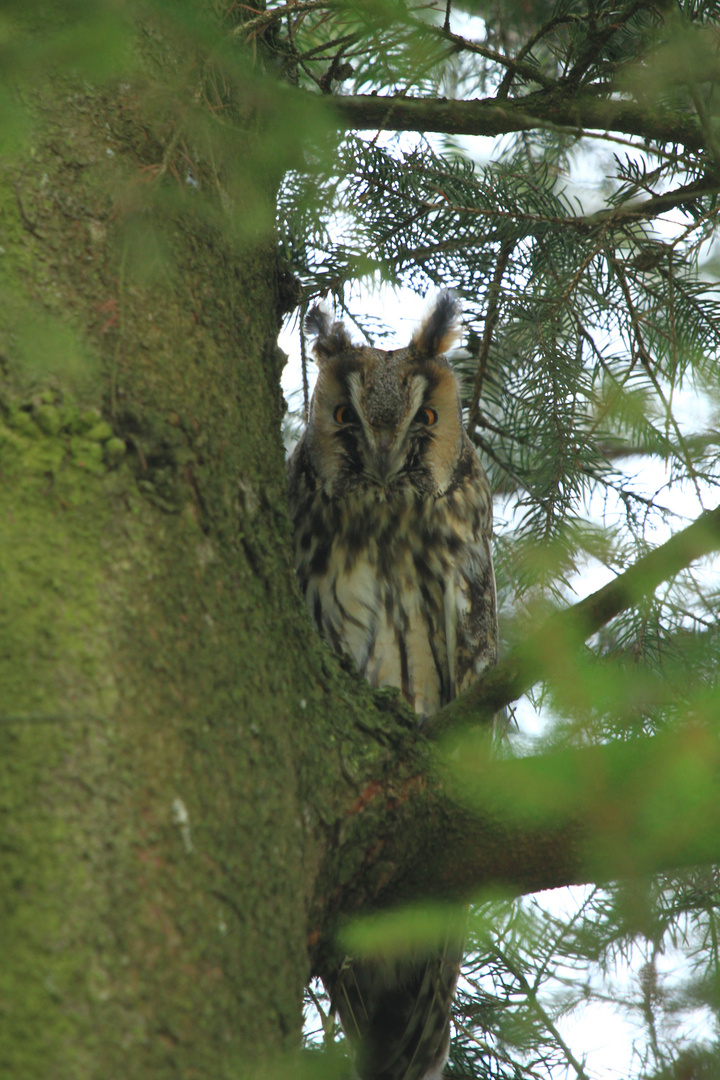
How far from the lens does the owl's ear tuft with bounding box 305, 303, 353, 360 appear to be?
245 cm

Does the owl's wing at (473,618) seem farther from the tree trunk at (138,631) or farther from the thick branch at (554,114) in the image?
the thick branch at (554,114)

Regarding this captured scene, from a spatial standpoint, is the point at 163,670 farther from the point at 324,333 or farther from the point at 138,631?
the point at 324,333

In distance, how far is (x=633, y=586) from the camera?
114 cm

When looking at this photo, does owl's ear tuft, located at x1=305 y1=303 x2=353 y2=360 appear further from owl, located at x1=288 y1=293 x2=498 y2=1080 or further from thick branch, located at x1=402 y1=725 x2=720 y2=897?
thick branch, located at x1=402 y1=725 x2=720 y2=897

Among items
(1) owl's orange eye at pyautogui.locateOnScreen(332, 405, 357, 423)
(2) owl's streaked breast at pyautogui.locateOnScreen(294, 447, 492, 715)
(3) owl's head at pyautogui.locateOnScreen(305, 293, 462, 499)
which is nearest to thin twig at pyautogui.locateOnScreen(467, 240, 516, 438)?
(3) owl's head at pyautogui.locateOnScreen(305, 293, 462, 499)

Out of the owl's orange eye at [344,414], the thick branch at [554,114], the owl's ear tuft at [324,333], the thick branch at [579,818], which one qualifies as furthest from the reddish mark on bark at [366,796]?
the owl's ear tuft at [324,333]

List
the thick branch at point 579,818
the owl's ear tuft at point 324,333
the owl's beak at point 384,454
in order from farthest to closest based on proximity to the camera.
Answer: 1. the owl's ear tuft at point 324,333
2. the owl's beak at point 384,454
3. the thick branch at point 579,818

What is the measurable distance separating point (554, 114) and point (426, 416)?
2.46ft

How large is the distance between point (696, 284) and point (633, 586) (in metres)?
1.07

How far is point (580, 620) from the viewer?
3.59 feet

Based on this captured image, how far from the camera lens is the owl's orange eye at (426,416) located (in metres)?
2.28

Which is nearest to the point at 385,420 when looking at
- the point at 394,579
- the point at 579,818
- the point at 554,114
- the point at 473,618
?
the point at 394,579

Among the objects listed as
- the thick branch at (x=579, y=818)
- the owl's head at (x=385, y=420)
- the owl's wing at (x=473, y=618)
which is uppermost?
the owl's head at (x=385, y=420)

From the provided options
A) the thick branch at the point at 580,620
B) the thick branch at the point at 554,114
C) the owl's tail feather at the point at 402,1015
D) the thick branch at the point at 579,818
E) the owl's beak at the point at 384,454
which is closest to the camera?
the thick branch at the point at 579,818
